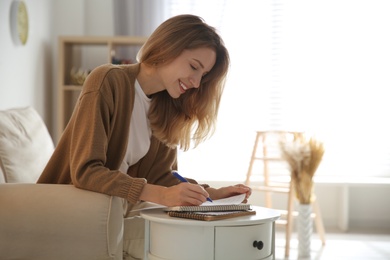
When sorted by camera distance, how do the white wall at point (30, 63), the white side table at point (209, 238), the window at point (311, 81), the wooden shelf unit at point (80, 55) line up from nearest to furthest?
the white side table at point (209, 238)
the white wall at point (30, 63)
the wooden shelf unit at point (80, 55)
the window at point (311, 81)

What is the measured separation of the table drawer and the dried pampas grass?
2.06 metres

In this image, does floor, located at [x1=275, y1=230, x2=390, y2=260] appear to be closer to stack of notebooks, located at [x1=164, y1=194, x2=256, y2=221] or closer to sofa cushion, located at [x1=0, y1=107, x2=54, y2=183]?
sofa cushion, located at [x1=0, y1=107, x2=54, y2=183]

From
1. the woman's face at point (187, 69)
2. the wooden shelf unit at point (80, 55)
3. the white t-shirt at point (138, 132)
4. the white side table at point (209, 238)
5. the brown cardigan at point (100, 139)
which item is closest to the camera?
the white side table at point (209, 238)

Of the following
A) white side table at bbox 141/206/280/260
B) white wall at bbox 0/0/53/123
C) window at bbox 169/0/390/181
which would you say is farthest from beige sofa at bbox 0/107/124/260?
window at bbox 169/0/390/181

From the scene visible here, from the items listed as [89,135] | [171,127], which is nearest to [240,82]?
[171,127]

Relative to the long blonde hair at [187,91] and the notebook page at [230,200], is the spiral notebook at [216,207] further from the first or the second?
the long blonde hair at [187,91]

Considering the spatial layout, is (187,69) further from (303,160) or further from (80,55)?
(80,55)

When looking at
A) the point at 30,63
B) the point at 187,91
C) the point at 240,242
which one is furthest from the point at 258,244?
the point at 30,63

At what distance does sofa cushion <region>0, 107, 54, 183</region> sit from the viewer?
2475 millimetres

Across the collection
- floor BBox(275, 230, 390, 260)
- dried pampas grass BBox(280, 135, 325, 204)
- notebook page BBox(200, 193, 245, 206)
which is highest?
notebook page BBox(200, 193, 245, 206)

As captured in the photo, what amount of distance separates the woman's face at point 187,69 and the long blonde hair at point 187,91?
0.02 m

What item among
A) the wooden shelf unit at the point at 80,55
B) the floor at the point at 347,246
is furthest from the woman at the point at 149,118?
the wooden shelf unit at the point at 80,55

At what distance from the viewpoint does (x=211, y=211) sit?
188 cm

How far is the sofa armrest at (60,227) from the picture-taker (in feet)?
6.18
